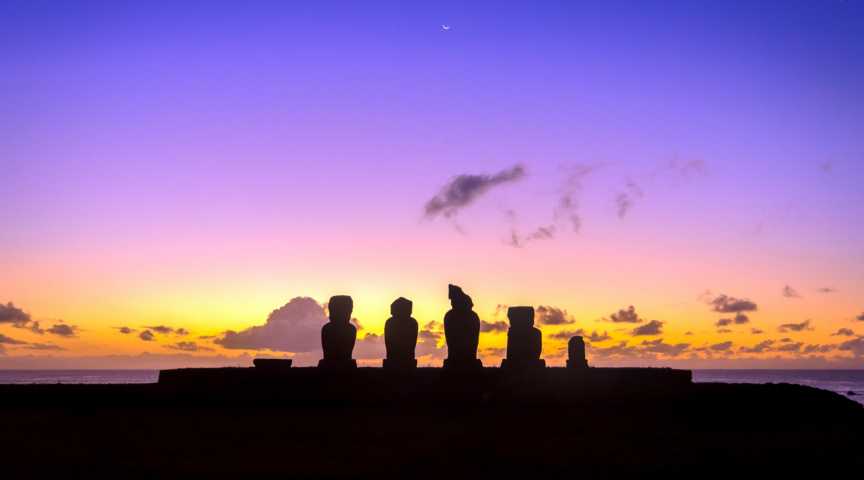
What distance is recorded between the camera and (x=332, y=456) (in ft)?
41.8

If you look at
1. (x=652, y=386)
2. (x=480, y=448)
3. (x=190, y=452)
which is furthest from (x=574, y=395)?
(x=190, y=452)

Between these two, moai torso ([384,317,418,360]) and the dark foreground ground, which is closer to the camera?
the dark foreground ground

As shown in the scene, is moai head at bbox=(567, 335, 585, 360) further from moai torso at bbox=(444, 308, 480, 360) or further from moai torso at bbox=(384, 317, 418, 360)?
moai torso at bbox=(384, 317, 418, 360)

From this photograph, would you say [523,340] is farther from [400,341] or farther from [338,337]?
[338,337]

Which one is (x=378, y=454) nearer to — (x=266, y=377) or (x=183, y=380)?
(x=266, y=377)

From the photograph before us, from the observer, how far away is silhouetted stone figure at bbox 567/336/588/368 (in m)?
29.5

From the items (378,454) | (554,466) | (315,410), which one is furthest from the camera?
(315,410)

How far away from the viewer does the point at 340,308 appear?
23.6 meters

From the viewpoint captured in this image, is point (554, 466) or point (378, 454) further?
point (378, 454)

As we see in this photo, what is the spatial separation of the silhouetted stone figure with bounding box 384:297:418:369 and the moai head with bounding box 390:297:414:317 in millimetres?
73

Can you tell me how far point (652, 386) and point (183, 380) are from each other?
483 inches

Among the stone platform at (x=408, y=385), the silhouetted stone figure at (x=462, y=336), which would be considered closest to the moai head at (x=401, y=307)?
the silhouetted stone figure at (x=462, y=336)

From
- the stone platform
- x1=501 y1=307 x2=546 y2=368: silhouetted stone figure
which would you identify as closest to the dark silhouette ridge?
the stone platform

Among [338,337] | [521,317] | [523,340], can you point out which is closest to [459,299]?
[521,317]
